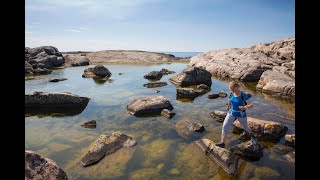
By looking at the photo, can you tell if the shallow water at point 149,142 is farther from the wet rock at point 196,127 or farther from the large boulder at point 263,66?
the large boulder at point 263,66

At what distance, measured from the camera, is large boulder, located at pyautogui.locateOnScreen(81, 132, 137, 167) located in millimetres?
7704

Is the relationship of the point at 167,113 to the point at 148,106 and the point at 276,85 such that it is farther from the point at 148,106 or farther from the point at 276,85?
the point at 276,85

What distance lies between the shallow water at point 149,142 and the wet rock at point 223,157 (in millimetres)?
202

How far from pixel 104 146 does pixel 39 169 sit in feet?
8.77

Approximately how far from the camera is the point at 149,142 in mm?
9344

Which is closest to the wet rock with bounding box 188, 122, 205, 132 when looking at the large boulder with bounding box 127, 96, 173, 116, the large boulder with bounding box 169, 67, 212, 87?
the large boulder with bounding box 127, 96, 173, 116

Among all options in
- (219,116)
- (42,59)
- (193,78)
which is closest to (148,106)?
(219,116)

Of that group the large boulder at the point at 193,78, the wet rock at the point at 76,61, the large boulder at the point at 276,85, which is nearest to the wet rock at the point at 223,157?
the large boulder at the point at 276,85

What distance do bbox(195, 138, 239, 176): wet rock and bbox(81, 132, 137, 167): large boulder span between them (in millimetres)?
2966

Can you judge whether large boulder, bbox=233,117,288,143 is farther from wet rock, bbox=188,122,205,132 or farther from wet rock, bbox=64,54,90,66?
wet rock, bbox=64,54,90,66
